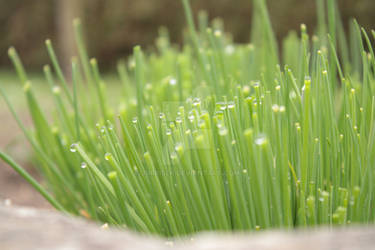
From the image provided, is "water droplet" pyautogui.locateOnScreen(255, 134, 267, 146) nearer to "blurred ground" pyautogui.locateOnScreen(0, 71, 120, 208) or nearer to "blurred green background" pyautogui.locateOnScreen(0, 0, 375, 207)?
"blurred ground" pyautogui.locateOnScreen(0, 71, 120, 208)

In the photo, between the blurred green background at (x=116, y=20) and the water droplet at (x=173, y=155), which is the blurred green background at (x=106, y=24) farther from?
the water droplet at (x=173, y=155)

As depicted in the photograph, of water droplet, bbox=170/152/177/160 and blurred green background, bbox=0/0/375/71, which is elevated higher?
blurred green background, bbox=0/0/375/71

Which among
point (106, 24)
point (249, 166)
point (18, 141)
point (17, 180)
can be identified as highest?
point (106, 24)

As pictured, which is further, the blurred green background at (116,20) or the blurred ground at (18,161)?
the blurred green background at (116,20)

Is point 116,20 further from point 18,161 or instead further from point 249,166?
point 249,166

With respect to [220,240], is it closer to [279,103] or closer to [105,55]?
[279,103]

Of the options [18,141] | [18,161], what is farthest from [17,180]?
[18,141]

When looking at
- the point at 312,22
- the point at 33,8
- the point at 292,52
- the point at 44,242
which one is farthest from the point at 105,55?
the point at 44,242

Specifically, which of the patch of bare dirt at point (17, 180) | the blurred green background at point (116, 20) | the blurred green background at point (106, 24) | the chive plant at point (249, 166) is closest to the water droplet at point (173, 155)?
the chive plant at point (249, 166)

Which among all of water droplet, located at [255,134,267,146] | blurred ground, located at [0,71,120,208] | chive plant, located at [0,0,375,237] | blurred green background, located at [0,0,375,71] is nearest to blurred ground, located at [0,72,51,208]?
blurred ground, located at [0,71,120,208]
